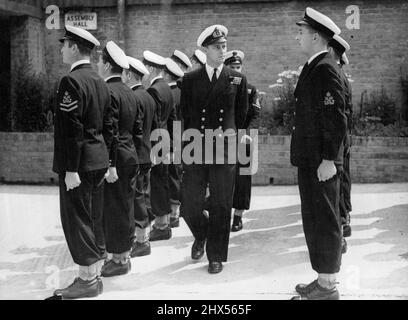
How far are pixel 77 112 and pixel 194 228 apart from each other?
1846 mm

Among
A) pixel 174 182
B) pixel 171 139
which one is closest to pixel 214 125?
pixel 171 139

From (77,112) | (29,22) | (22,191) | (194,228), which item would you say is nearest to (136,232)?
(194,228)

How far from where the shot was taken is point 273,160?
9945 millimetres

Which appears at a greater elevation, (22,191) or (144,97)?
(144,97)

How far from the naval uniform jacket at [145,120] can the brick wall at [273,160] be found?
428 centimetres

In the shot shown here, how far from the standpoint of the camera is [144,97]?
5.77 metres

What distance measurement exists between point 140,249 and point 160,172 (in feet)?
3.45

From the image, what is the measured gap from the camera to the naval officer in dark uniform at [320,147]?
420cm

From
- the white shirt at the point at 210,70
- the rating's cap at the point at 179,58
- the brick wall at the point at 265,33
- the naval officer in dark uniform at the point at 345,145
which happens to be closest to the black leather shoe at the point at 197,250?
the naval officer in dark uniform at the point at 345,145

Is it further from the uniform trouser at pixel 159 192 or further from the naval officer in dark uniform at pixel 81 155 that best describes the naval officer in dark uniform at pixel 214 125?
the uniform trouser at pixel 159 192

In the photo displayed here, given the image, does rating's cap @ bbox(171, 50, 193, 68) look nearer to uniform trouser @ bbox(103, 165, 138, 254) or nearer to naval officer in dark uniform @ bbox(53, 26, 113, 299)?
uniform trouser @ bbox(103, 165, 138, 254)

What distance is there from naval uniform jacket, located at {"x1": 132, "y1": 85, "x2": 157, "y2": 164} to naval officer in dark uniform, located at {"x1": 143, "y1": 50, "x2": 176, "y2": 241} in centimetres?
39

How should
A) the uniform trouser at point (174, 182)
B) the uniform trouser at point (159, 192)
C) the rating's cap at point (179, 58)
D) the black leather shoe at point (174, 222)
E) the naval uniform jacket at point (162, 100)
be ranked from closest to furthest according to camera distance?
the naval uniform jacket at point (162, 100), the uniform trouser at point (159, 192), the uniform trouser at point (174, 182), the black leather shoe at point (174, 222), the rating's cap at point (179, 58)

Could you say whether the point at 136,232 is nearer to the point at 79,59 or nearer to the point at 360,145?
the point at 79,59
